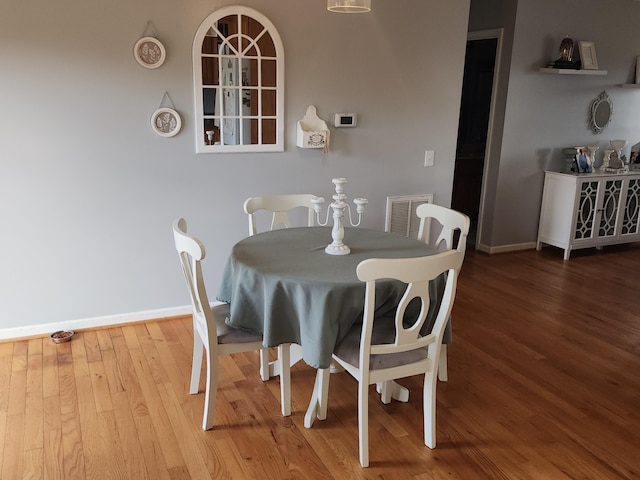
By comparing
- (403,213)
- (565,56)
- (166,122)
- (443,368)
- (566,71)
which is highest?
(565,56)

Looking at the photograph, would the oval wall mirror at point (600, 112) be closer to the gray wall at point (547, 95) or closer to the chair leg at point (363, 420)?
the gray wall at point (547, 95)

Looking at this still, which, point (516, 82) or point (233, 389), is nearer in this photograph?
point (233, 389)

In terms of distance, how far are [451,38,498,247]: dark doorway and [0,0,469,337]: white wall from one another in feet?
6.28


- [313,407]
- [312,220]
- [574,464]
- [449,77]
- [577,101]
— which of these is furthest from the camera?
[577,101]

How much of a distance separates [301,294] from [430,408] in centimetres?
Answer: 76

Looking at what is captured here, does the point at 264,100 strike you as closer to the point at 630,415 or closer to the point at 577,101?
the point at 630,415

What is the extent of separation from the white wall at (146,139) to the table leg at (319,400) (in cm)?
150

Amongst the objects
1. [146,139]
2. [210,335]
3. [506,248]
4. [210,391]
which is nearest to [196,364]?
[210,391]

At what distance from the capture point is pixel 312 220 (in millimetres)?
3471

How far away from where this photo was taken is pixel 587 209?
5355 mm

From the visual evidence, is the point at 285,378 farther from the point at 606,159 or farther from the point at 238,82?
the point at 606,159

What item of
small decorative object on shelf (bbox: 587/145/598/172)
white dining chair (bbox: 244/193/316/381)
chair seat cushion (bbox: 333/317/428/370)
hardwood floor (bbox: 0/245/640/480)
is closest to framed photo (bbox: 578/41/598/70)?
small decorative object on shelf (bbox: 587/145/598/172)

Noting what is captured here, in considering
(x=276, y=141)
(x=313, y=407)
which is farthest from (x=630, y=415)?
(x=276, y=141)

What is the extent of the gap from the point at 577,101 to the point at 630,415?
369cm
